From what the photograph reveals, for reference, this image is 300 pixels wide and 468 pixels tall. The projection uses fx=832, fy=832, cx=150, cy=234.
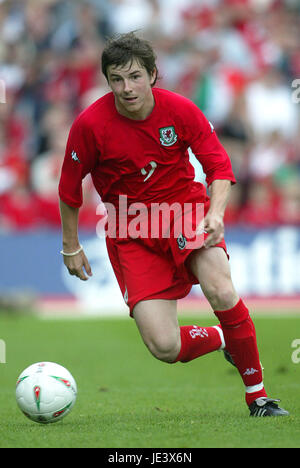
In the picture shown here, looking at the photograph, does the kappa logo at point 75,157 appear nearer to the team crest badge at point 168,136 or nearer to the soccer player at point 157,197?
the soccer player at point 157,197

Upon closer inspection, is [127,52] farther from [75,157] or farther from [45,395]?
[45,395]

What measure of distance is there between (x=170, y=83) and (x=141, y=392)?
30.4 ft

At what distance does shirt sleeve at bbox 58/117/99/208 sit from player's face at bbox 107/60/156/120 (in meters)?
0.28

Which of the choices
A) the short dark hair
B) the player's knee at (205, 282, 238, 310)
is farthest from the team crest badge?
the player's knee at (205, 282, 238, 310)

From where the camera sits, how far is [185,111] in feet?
16.8

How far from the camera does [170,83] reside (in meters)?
14.8

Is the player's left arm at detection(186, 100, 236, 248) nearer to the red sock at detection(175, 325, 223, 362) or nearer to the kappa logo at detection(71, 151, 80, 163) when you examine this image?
the kappa logo at detection(71, 151, 80, 163)

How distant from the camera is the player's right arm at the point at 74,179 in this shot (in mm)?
5066

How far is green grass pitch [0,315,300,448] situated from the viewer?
4.31 meters

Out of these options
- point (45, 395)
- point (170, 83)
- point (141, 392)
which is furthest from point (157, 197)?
point (170, 83)

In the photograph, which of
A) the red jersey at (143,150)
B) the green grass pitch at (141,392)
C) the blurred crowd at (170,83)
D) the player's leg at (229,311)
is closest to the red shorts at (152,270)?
the player's leg at (229,311)

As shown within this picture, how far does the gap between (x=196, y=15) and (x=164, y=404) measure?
1132 centimetres

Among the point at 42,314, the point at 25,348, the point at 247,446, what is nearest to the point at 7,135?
the point at 42,314

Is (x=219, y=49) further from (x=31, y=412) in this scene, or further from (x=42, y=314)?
(x=31, y=412)
